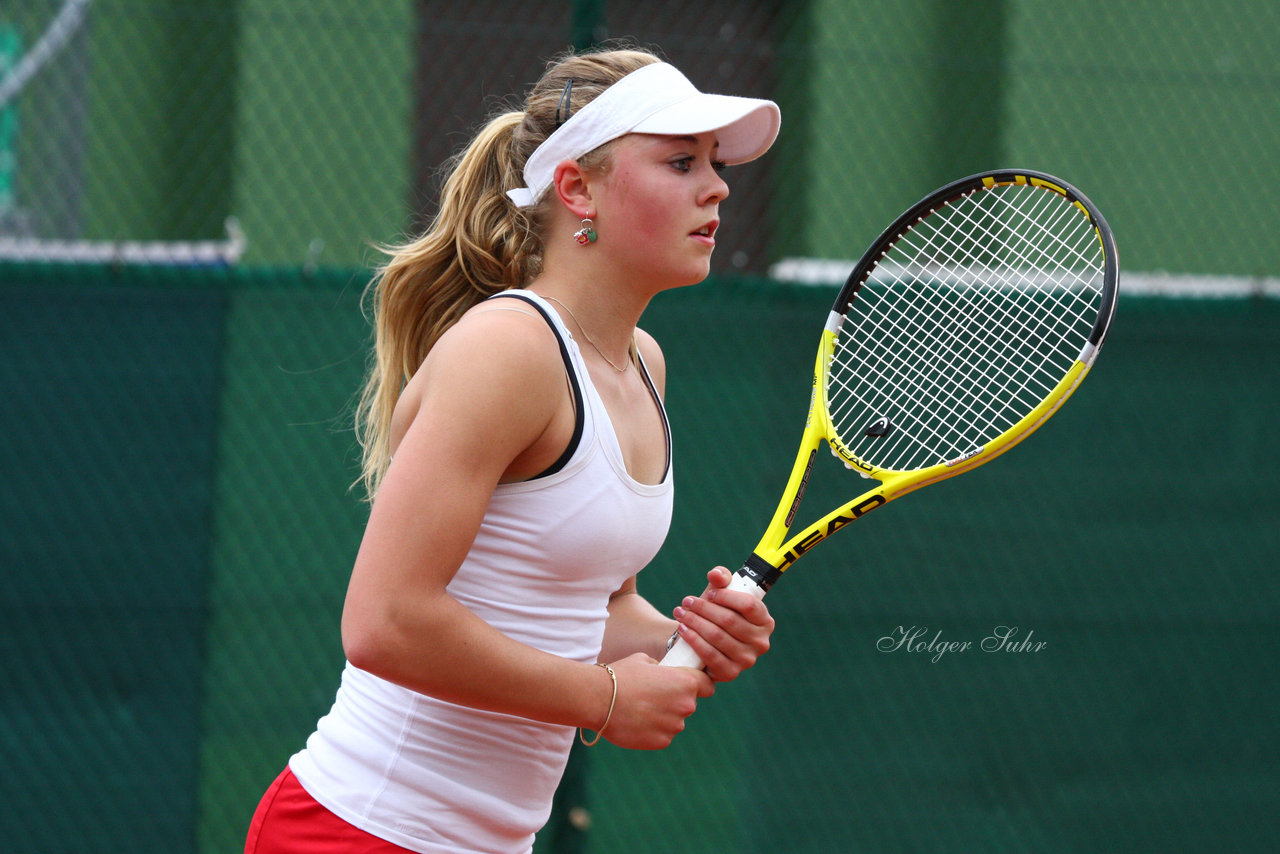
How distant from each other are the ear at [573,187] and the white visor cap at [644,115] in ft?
0.06

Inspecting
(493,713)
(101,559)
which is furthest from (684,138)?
(101,559)

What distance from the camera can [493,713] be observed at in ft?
4.83

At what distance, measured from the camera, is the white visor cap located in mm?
1564

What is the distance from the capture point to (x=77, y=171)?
479cm

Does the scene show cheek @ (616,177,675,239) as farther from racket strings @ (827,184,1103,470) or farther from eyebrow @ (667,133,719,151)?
racket strings @ (827,184,1103,470)

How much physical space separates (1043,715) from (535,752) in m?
2.12

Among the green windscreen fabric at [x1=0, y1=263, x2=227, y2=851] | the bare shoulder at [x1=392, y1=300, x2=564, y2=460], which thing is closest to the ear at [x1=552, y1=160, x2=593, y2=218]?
the bare shoulder at [x1=392, y1=300, x2=564, y2=460]

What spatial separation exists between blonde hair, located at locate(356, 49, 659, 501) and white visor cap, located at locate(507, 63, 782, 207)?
0.16 feet

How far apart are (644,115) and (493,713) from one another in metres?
0.76

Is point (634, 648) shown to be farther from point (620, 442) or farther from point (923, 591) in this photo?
point (923, 591)

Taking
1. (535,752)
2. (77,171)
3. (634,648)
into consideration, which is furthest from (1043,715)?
(77,171)

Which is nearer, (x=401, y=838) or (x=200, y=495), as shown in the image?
(x=401, y=838)

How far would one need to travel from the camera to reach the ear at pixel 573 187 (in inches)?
62.6

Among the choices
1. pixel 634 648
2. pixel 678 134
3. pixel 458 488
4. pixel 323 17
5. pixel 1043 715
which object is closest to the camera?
pixel 458 488
